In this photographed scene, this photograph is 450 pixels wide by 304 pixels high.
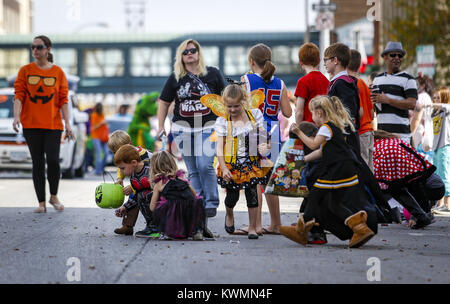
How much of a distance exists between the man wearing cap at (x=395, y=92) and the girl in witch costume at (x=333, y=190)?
226cm

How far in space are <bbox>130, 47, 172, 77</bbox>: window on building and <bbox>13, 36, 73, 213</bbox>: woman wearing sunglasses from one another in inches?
1233

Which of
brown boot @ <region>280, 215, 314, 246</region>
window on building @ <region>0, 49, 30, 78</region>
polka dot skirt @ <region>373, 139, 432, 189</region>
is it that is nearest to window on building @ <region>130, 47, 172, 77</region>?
window on building @ <region>0, 49, 30, 78</region>

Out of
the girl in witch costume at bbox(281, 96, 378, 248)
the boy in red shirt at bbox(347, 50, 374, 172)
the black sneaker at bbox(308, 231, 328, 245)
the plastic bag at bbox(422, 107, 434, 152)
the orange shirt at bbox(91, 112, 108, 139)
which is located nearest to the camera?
the girl in witch costume at bbox(281, 96, 378, 248)

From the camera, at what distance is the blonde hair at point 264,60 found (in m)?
8.32

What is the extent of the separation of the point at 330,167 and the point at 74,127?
1284 cm

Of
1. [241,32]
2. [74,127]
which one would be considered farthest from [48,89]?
[241,32]

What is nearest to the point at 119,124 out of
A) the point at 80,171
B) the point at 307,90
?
the point at 80,171

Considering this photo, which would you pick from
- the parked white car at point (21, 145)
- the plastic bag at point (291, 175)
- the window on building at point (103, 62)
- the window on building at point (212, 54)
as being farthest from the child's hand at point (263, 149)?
the window on building at point (103, 62)

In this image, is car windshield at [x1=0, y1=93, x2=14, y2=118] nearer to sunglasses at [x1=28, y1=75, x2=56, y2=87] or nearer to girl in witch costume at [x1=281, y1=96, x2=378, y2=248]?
sunglasses at [x1=28, y1=75, x2=56, y2=87]

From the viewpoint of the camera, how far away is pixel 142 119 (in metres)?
17.6

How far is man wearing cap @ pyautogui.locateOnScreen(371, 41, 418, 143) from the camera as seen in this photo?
30.5 feet

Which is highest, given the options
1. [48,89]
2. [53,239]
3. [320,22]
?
[320,22]

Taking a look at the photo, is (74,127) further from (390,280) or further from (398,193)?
(390,280)
